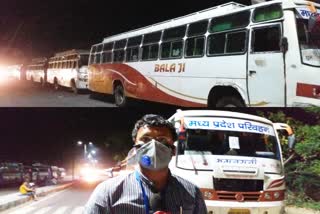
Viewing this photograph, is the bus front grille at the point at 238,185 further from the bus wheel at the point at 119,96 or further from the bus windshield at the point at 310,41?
the bus wheel at the point at 119,96

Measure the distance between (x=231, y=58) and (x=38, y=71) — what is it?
266cm

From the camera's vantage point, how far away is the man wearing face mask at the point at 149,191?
1261mm

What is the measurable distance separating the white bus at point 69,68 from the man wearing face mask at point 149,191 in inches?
173

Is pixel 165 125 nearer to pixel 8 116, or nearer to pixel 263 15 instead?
pixel 263 15

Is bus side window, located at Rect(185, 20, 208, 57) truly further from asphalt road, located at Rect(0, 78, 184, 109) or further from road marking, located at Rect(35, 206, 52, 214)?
road marking, located at Rect(35, 206, 52, 214)

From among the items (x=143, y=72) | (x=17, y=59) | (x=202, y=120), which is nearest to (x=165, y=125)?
(x=17, y=59)

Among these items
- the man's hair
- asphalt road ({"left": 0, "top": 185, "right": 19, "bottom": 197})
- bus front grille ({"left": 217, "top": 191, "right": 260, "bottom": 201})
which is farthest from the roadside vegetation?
asphalt road ({"left": 0, "top": 185, "right": 19, "bottom": 197})

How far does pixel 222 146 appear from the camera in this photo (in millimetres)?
5035

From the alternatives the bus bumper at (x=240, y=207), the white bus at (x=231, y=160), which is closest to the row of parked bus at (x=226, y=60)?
the white bus at (x=231, y=160)

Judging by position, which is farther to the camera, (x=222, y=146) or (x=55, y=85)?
(x=55, y=85)

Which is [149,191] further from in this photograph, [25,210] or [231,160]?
[25,210]

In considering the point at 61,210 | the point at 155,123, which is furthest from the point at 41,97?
the point at 61,210

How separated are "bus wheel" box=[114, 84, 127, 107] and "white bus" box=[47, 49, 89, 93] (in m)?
0.52

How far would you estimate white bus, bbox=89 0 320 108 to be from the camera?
3.94 metres
